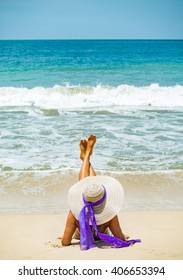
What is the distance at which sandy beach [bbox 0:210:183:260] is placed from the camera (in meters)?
2.99

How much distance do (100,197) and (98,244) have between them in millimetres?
419

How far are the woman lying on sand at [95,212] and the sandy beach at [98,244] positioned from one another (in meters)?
0.09

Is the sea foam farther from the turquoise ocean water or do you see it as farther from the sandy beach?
the sandy beach

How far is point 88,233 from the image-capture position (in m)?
3.15

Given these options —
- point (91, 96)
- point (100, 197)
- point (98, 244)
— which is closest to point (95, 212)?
point (100, 197)

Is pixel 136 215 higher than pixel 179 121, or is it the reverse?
pixel 179 121

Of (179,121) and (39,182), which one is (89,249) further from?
(179,121)

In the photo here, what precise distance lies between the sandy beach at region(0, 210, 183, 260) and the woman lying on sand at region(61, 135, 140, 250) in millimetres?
87

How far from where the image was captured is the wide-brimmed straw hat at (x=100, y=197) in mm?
3092
